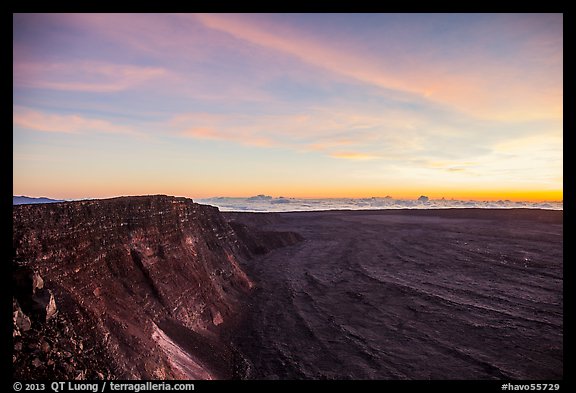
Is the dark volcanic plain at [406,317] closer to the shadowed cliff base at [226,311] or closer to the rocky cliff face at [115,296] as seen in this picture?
the shadowed cliff base at [226,311]

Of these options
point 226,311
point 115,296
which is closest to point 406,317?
point 226,311

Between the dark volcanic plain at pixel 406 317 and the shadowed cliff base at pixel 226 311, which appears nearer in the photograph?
the shadowed cliff base at pixel 226 311

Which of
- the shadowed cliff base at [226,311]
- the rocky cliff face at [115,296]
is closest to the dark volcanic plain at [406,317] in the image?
the shadowed cliff base at [226,311]

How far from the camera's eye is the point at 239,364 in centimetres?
1614

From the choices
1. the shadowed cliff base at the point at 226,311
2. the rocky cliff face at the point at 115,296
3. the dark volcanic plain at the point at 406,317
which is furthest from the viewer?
the dark volcanic plain at the point at 406,317

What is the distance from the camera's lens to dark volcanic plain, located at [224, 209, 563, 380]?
53.3 ft

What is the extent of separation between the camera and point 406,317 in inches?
888

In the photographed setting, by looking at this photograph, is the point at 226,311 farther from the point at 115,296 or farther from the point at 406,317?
the point at 406,317

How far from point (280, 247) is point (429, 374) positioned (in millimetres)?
37102

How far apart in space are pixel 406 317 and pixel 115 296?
17.6m

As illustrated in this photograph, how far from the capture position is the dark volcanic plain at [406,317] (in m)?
16.2

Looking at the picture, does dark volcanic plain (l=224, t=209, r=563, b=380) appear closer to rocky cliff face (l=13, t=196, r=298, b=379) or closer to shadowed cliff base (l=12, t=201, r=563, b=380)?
shadowed cliff base (l=12, t=201, r=563, b=380)

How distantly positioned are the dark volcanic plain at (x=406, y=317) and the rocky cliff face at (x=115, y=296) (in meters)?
3.20
